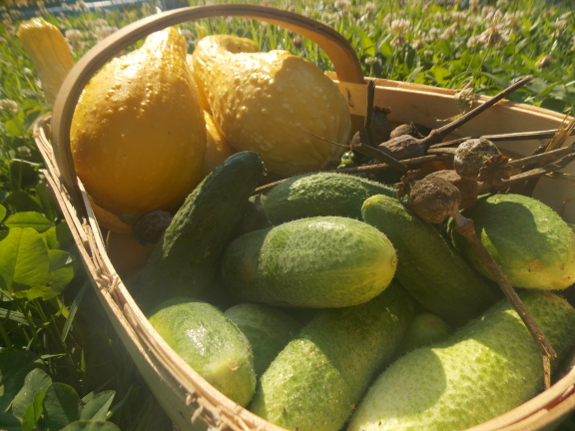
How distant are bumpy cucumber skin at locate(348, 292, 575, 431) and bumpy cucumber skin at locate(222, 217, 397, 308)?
0.20 metres

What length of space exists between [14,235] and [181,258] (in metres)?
0.49

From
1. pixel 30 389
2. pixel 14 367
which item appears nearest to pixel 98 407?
pixel 30 389

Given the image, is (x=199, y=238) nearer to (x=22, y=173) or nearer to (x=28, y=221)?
(x=28, y=221)

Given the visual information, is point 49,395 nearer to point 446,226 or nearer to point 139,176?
point 139,176

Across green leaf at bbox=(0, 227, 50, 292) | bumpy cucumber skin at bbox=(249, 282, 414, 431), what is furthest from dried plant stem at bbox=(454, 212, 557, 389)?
green leaf at bbox=(0, 227, 50, 292)

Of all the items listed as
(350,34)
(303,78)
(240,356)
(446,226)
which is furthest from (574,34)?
(240,356)

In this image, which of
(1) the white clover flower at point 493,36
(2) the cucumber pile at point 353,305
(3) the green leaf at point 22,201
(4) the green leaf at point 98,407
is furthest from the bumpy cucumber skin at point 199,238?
(1) the white clover flower at point 493,36

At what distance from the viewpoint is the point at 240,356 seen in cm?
85

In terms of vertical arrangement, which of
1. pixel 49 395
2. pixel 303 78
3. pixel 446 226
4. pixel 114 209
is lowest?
pixel 49 395

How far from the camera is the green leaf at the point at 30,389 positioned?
3.33 ft

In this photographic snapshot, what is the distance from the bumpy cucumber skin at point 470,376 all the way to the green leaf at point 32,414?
2.28ft

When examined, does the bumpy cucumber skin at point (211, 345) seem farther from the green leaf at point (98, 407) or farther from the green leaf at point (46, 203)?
the green leaf at point (46, 203)

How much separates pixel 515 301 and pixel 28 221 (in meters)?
1.56

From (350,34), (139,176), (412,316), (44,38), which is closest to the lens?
(412,316)
